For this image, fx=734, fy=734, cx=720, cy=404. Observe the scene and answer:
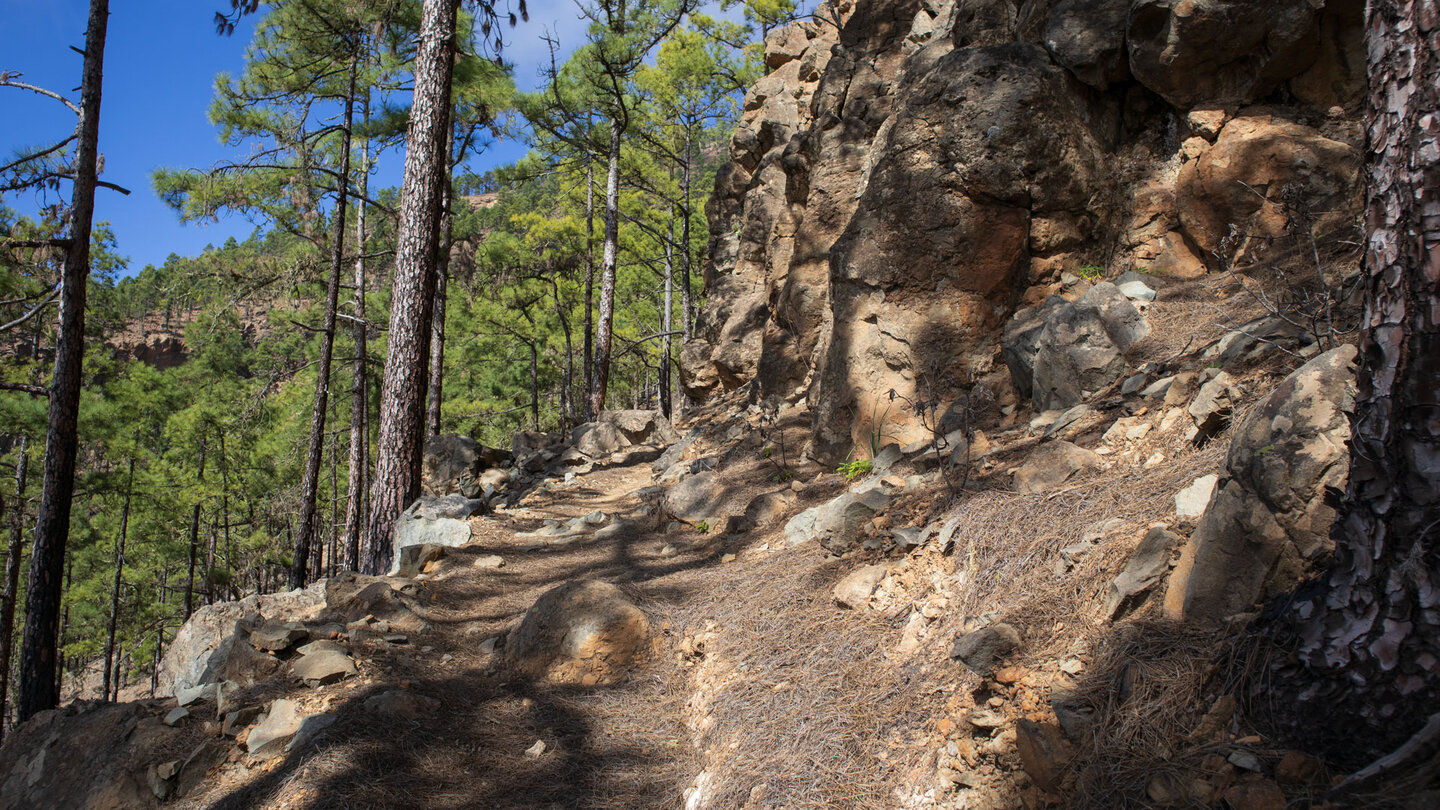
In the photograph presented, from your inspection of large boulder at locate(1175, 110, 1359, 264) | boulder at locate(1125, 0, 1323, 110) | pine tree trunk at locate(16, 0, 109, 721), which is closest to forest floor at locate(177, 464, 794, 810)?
pine tree trunk at locate(16, 0, 109, 721)

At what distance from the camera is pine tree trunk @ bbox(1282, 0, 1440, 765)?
1.85 metres

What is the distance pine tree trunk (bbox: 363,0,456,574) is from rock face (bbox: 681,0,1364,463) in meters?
4.01

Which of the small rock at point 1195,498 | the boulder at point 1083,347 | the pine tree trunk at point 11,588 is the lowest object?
the pine tree trunk at point 11,588

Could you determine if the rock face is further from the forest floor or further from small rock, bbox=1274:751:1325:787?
small rock, bbox=1274:751:1325:787

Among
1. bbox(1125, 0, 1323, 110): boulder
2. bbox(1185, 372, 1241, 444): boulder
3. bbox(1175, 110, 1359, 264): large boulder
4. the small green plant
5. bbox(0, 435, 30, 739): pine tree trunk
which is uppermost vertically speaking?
bbox(1125, 0, 1323, 110): boulder

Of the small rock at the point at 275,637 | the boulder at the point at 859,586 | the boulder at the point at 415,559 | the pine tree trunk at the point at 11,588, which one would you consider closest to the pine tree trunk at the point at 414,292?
the boulder at the point at 415,559

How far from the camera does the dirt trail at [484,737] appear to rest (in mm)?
3326

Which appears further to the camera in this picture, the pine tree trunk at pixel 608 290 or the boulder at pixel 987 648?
the pine tree trunk at pixel 608 290

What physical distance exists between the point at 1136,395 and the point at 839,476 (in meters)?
2.61

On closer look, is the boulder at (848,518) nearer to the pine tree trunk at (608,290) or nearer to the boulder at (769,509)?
the boulder at (769,509)

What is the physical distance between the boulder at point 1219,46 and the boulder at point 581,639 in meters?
6.18

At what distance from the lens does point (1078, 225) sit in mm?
6523

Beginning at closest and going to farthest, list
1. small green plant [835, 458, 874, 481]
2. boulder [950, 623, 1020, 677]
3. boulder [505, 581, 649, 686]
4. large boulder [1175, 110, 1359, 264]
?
boulder [950, 623, 1020, 677], boulder [505, 581, 649, 686], large boulder [1175, 110, 1359, 264], small green plant [835, 458, 874, 481]

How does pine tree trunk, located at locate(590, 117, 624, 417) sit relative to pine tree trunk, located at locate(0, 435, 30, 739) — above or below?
above
